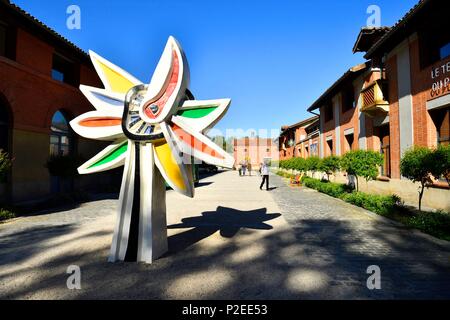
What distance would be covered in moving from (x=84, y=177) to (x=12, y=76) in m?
5.88

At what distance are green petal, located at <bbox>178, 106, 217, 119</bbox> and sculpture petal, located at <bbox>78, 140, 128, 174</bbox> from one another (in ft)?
4.04

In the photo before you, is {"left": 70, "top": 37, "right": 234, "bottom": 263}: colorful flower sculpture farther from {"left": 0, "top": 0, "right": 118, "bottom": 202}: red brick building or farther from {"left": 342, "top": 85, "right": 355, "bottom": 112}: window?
{"left": 342, "top": 85, "right": 355, "bottom": 112}: window

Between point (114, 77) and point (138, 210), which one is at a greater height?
point (114, 77)

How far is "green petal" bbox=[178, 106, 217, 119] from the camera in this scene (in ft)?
12.5

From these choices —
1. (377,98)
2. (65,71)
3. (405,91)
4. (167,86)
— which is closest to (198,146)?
(167,86)

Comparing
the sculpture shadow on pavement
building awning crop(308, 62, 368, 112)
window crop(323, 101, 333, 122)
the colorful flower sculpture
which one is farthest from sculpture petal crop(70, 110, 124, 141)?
window crop(323, 101, 333, 122)

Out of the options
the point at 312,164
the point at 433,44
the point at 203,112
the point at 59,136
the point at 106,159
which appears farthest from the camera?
the point at 312,164

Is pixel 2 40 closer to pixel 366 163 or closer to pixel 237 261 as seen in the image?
pixel 237 261

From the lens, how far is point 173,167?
13.0ft

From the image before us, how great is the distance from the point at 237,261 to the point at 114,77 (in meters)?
3.83

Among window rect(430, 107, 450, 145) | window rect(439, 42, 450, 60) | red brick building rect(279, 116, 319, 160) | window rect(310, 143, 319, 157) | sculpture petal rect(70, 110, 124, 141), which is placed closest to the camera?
sculpture petal rect(70, 110, 124, 141)

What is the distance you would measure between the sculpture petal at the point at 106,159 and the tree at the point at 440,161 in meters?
6.64

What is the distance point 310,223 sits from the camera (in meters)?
6.66

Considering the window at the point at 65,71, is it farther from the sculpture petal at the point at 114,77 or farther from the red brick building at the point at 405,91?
the red brick building at the point at 405,91
